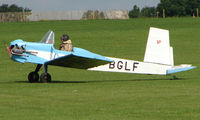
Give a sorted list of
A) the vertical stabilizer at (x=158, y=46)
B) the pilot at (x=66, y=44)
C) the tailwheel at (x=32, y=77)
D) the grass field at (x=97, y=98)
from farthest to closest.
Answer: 1. the tailwheel at (x=32, y=77)
2. the vertical stabilizer at (x=158, y=46)
3. the pilot at (x=66, y=44)
4. the grass field at (x=97, y=98)

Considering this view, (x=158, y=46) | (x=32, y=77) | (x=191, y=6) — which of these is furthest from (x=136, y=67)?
(x=191, y=6)

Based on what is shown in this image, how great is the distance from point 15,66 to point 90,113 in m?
17.6

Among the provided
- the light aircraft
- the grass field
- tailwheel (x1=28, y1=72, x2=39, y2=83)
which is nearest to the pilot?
the light aircraft

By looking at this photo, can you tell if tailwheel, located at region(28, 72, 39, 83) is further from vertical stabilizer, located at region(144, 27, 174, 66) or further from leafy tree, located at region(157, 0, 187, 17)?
leafy tree, located at region(157, 0, 187, 17)

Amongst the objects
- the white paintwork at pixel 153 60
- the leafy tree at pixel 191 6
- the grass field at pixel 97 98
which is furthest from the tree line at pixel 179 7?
the white paintwork at pixel 153 60

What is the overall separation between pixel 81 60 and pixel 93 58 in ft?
1.53

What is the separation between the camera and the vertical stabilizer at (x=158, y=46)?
64.2 ft

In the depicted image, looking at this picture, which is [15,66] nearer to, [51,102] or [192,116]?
[51,102]

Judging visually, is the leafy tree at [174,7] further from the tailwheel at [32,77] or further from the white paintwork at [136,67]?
the tailwheel at [32,77]

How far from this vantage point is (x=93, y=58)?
18.5m

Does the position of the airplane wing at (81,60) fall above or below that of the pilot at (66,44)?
below

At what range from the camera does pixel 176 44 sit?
137 ft

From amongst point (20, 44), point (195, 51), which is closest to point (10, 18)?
point (195, 51)

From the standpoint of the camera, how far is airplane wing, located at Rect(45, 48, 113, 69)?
18391 millimetres
